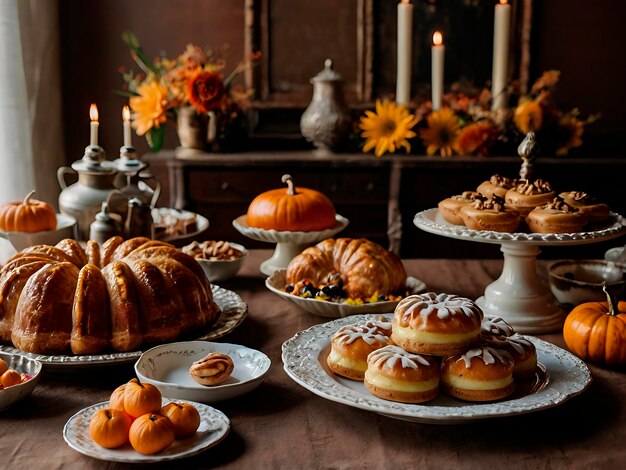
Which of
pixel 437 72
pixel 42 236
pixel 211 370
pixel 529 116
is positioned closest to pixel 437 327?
pixel 211 370

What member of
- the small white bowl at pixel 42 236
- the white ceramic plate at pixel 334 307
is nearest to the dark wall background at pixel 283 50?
the small white bowl at pixel 42 236

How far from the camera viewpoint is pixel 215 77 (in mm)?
3145

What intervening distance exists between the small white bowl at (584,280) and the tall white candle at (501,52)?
1.50 m

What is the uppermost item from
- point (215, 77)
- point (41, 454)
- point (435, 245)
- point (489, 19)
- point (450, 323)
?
point (489, 19)

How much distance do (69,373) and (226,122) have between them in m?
2.28

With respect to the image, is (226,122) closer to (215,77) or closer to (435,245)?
(215,77)

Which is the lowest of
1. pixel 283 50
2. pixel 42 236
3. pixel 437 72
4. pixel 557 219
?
pixel 42 236

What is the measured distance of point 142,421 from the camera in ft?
3.36

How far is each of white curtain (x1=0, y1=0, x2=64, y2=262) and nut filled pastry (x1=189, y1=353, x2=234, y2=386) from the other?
2194mm

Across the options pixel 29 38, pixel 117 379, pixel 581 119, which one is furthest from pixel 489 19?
pixel 117 379

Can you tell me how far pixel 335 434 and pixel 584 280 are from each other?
876 mm

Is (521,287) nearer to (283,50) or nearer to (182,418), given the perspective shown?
(182,418)

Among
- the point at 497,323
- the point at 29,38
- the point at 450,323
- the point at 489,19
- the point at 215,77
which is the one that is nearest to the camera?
the point at 450,323

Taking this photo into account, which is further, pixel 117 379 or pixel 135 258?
pixel 135 258
